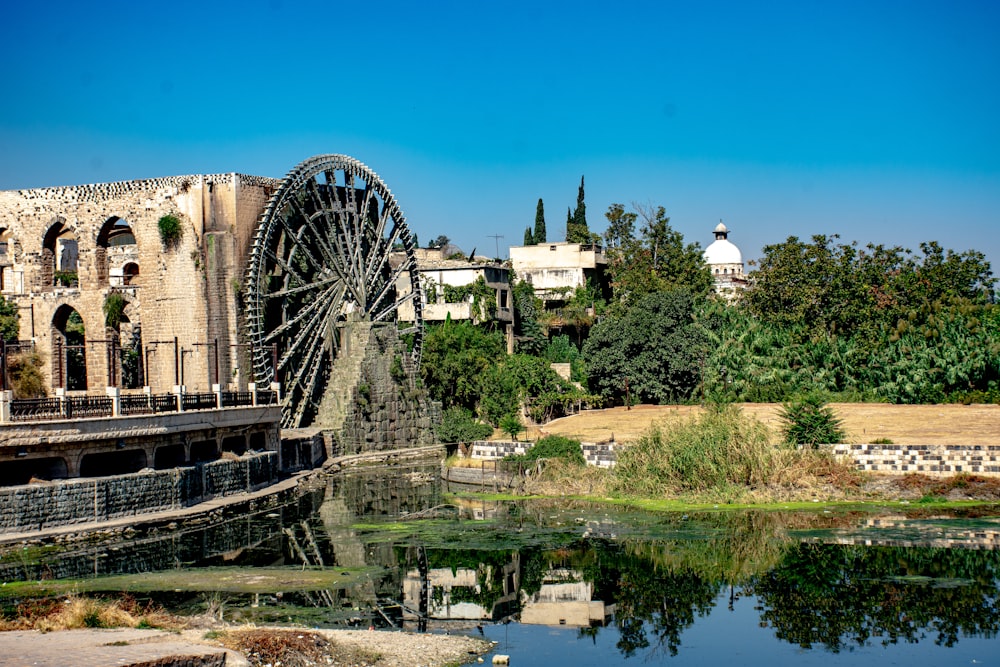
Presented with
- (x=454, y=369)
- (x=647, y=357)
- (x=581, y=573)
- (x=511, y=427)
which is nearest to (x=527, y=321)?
(x=647, y=357)

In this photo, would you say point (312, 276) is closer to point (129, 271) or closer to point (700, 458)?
point (129, 271)

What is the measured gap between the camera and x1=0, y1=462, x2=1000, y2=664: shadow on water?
18.6 m

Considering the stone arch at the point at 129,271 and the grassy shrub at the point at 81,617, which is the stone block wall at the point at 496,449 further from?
the grassy shrub at the point at 81,617

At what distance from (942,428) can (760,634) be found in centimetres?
1799

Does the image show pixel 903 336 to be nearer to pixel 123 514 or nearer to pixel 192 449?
pixel 192 449

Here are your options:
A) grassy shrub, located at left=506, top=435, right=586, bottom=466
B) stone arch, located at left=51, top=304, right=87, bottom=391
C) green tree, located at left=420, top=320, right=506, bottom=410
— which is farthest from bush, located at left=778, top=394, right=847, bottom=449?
stone arch, located at left=51, top=304, right=87, bottom=391

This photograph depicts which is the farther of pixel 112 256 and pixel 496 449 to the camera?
pixel 112 256

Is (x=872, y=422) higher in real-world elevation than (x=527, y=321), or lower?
lower

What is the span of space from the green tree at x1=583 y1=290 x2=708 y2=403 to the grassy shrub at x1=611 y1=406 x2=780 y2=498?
14619mm

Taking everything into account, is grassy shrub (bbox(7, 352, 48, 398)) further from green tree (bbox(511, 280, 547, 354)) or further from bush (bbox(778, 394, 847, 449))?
bush (bbox(778, 394, 847, 449))

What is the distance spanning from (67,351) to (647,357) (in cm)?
2083

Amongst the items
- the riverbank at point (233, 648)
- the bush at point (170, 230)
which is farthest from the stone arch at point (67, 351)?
the riverbank at point (233, 648)

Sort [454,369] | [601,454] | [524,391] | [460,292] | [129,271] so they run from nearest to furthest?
[601,454]
[129,271]
[524,391]
[454,369]
[460,292]

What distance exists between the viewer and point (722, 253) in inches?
3568
